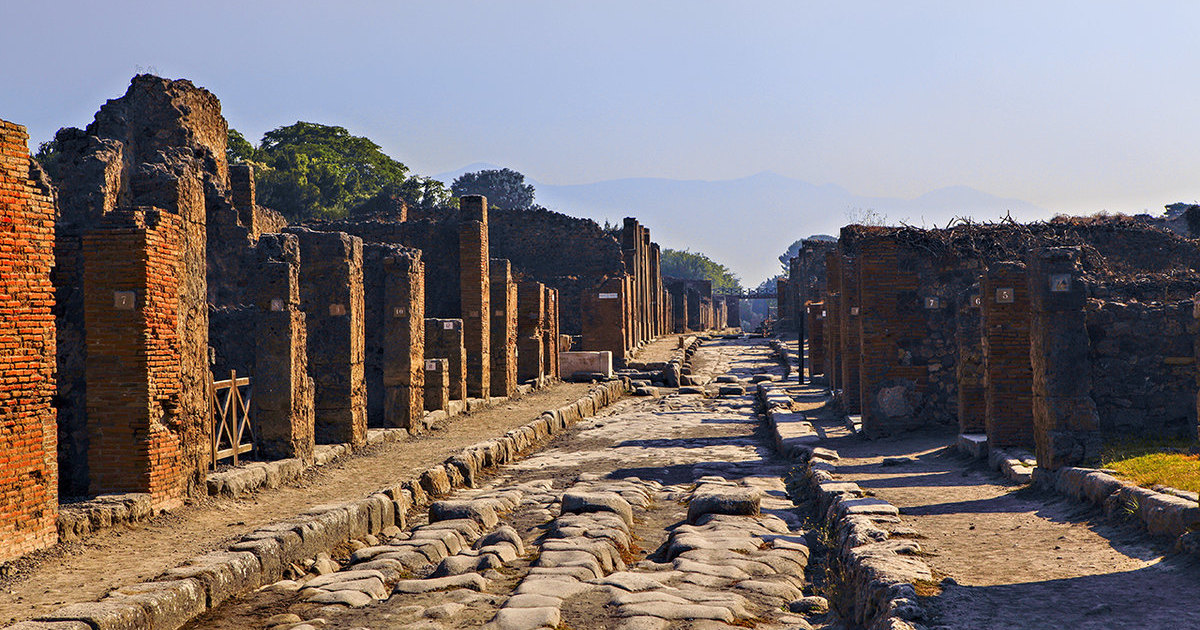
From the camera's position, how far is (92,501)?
8.70m

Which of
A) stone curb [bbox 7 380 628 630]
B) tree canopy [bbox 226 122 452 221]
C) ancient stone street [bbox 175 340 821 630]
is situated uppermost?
tree canopy [bbox 226 122 452 221]

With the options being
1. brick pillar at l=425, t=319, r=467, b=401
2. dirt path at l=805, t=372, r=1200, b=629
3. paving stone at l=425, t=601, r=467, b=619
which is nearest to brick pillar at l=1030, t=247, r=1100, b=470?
dirt path at l=805, t=372, r=1200, b=629

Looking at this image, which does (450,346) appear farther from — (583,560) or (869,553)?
(869,553)

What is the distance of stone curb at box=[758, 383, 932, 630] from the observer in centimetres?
560

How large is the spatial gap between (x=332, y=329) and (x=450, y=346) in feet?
18.5

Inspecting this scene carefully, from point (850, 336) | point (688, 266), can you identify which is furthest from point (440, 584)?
point (688, 266)

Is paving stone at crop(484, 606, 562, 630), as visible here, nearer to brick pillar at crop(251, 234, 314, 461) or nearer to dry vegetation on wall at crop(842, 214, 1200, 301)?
brick pillar at crop(251, 234, 314, 461)

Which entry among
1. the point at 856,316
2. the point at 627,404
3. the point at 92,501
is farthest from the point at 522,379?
the point at 92,501

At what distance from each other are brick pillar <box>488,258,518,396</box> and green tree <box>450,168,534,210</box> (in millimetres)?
82194

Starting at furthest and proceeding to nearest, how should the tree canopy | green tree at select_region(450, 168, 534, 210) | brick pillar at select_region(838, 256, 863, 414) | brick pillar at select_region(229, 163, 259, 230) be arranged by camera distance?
green tree at select_region(450, 168, 534, 210)
the tree canopy
brick pillar at select_region(229, 163, 259, 230)
brick pillar at select_region(838, 256, 863, 414)

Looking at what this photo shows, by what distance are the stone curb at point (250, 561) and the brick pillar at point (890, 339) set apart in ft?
19.5

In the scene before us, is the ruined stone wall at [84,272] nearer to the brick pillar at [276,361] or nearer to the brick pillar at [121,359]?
the brick pillar at [121,359]

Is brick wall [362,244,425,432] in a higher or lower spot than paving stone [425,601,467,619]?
higher

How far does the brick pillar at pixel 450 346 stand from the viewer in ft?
64.7
